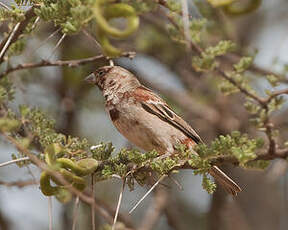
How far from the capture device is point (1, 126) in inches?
85.9

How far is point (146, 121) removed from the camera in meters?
4.66

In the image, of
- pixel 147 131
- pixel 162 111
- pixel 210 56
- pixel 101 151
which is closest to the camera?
pixel 101 151

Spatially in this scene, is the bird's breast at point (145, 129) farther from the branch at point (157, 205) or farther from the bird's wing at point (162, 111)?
the branch at point (157, 205)

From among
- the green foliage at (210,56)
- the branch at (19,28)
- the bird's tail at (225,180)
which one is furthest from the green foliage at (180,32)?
the branch at (19,28)

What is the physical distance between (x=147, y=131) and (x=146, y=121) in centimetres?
11

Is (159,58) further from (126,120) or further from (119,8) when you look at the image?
(119,8)

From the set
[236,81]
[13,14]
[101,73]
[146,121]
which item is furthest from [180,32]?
[13,14]

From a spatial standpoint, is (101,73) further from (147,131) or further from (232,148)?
(232,148)

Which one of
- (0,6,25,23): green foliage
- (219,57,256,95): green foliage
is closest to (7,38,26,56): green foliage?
(0,6,25,23): green foliage

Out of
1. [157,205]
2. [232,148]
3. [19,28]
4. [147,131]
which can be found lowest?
[157,205]

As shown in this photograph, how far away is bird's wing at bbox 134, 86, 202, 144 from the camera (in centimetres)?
468

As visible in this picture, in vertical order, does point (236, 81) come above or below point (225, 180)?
above

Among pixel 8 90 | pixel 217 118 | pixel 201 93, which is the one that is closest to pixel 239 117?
pixel 217 118

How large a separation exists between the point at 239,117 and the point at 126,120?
2.61m
